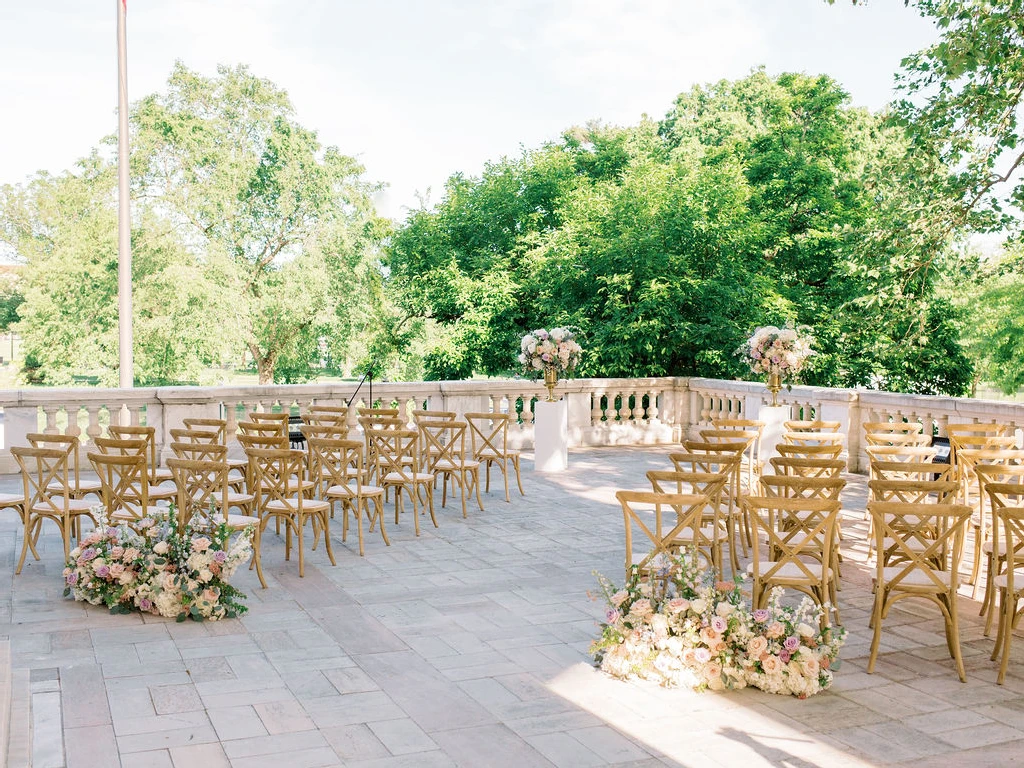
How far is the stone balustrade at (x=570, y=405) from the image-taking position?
1179 cm

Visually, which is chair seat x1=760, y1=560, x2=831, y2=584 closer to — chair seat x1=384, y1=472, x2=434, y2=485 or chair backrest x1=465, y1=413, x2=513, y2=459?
chair seat x1=384, y1=472, x2=434, y2=485

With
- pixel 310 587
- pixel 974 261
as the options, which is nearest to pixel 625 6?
pixel 974 261

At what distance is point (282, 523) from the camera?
10.0 meters

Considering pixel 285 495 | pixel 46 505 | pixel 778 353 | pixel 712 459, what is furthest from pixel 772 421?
pixel 46 505

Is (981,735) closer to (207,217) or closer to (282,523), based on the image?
(282,523)

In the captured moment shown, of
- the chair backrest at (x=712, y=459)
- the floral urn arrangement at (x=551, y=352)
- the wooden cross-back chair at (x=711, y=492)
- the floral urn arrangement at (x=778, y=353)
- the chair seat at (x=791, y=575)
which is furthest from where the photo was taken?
the floral urn arrangement at (x=551, y=352)

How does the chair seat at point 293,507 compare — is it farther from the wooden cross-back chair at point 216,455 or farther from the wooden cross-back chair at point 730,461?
the wooden cross-back chair at point 730,461

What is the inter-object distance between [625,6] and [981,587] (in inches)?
1115

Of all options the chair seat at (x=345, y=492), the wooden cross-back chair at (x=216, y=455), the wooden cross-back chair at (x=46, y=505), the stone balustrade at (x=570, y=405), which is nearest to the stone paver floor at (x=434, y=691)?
the wooden cross-back chair at (x=46, y=505)

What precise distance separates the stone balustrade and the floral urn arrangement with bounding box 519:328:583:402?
1.45m

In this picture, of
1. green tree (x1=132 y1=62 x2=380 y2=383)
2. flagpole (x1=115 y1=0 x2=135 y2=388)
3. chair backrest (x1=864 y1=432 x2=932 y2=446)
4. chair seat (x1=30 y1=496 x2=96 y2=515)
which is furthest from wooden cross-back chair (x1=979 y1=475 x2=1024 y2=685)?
green tree (x1=132 y1=62 x2=380 y2=383)

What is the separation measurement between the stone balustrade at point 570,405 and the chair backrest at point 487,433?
44cm

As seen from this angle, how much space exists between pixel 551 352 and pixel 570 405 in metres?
2.61

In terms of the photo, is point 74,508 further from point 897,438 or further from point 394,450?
point 897,438
